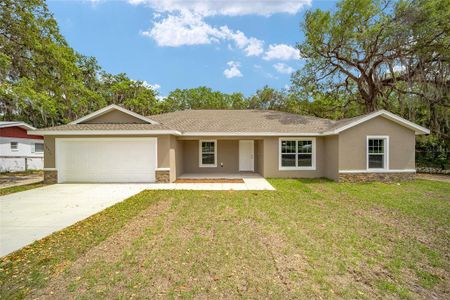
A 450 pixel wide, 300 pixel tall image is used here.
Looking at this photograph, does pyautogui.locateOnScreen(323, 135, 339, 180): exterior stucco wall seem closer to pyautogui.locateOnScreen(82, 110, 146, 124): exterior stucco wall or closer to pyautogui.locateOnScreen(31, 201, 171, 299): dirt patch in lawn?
pyautogui.locateOnScreen(31, 201, 171, 299): dirt patch in lawn

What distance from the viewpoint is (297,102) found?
23.2m

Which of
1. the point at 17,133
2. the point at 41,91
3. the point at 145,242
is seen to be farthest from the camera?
the point at 17,133

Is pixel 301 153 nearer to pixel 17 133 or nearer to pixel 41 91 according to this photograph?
pixel 41 91

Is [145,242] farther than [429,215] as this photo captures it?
No

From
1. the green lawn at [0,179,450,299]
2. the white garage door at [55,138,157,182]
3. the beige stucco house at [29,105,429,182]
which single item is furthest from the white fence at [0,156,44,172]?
the green lawn at [0,179,450,299]

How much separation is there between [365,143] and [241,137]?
20.1ft

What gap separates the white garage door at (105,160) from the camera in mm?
10969

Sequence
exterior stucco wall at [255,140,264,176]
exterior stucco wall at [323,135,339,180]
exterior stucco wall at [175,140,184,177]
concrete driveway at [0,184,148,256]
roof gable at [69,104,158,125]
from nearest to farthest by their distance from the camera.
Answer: concrete driveway at [0,184,148,256] < exterior stucco wall at [323,135,339,180] < roof gable at [69,104,158,125] < exterior stucco wall at [175,140,184,177] < exterior stucco wall at [255,140,264,176]

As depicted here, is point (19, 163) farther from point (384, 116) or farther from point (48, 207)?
point (384, 116)

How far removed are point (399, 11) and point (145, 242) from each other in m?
18.8

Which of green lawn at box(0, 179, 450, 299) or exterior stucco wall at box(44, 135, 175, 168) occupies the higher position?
exterior stucco wall at box(44, 135, 175, 168)

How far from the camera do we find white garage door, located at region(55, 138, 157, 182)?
10969 mm

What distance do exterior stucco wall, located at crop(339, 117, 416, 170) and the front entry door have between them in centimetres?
533

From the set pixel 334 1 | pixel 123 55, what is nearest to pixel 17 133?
pixel 123 55
